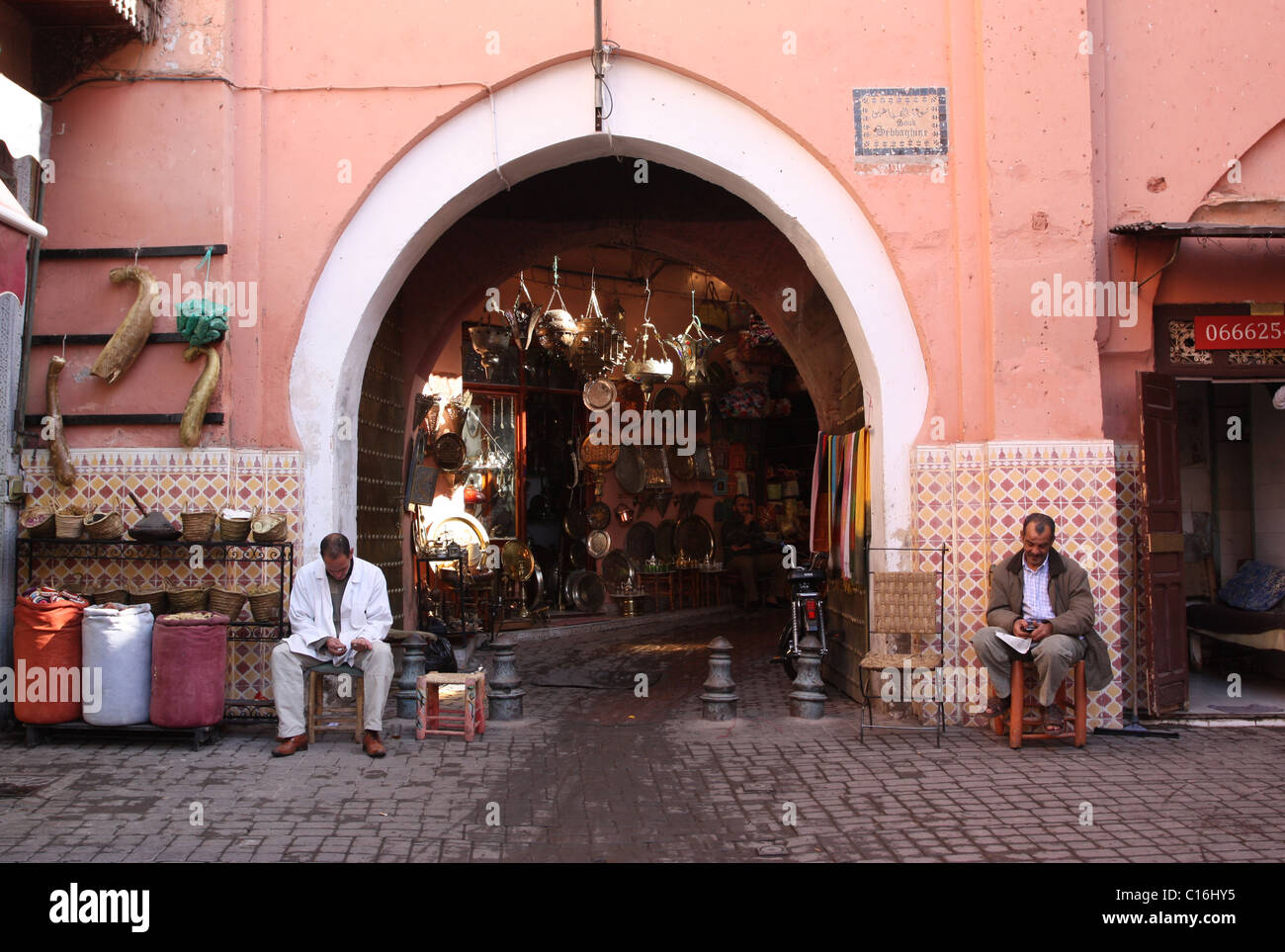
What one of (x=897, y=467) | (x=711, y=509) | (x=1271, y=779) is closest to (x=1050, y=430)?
(x=897, y=467)

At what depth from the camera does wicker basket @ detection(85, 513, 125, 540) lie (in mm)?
6301

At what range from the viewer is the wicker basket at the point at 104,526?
20.7ft

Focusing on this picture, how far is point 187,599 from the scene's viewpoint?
6.38 meters

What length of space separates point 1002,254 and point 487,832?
15.2ft

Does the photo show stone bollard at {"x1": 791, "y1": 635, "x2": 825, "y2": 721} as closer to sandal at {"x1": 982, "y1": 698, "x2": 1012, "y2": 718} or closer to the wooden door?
sandal at {"x1": 982, "y1": 698, "x2": 1012, "y2": 718}

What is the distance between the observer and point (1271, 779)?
5355 millimetres

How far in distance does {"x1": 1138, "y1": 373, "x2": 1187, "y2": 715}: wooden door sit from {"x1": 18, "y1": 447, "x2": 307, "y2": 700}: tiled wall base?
5338 mm

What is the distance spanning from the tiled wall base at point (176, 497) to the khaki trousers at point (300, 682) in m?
0.68

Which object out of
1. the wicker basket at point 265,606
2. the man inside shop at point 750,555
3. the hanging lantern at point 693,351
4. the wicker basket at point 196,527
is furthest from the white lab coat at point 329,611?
the man inside shop at point 750,555

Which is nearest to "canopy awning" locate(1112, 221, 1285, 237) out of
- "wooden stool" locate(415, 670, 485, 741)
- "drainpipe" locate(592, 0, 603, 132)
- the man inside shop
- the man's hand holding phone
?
the man's hand holding phone

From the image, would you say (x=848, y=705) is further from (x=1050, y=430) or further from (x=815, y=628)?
(x=1050, y=430)

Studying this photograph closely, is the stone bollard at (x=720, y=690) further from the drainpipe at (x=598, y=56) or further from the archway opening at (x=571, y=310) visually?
the drainpipe at (x=598, y=56)

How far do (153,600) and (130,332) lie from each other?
1.66 meters

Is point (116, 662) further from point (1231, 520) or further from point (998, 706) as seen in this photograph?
point (1231, 520)
